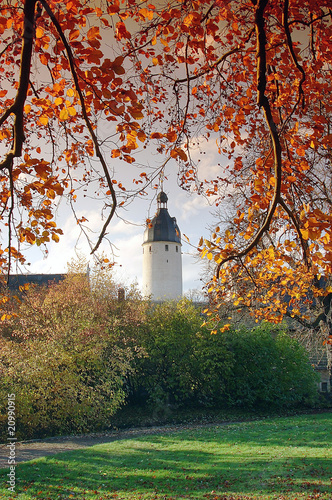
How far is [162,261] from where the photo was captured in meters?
46.2

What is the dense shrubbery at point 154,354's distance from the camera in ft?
45.9

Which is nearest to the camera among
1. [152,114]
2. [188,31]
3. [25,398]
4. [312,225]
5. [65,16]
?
[312,225]

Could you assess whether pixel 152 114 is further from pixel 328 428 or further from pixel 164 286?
pixel 164 286

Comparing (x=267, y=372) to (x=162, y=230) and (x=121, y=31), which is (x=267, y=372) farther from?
(x=162, y=230)

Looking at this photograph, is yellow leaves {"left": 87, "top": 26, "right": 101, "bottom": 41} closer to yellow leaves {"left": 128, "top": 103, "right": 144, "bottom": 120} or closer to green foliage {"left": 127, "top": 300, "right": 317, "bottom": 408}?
yellow leaves {"left": 128, "top": 103, "right": 144, "bottom": 120}

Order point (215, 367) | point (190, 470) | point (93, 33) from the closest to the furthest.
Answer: point (93, 33) → point (190, 470) → point (215, 367)

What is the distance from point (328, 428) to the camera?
12.7 meters

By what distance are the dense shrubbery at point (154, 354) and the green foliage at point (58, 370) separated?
48 millimetres

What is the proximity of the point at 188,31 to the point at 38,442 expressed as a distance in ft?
37.7

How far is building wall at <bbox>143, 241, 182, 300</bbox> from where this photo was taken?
4569cm

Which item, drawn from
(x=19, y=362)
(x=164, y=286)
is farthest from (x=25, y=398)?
(x=164, y=286)

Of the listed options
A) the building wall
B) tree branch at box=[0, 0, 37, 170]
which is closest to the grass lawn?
tree branch at box=[0, 0, 37, 170]

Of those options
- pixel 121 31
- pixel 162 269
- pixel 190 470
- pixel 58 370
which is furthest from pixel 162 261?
pixel 121 31

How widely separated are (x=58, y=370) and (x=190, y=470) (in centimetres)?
572
